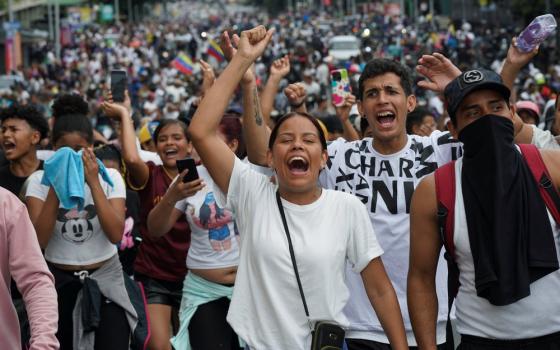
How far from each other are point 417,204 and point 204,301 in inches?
98.0

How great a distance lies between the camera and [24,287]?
4039mm

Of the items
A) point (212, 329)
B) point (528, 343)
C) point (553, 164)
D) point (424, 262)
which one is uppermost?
point (553, 164)

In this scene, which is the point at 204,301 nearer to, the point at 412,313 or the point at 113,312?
the point at 113,312

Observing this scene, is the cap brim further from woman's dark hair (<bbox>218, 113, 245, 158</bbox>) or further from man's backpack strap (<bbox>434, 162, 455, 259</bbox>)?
woman's dark hair (<bbox>218, 113, 245, 158</bbox>)

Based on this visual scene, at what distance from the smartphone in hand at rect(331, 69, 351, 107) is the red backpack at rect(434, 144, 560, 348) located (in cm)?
285

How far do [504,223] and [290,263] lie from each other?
33.1 inches

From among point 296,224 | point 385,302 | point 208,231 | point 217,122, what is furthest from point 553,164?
point 208,231

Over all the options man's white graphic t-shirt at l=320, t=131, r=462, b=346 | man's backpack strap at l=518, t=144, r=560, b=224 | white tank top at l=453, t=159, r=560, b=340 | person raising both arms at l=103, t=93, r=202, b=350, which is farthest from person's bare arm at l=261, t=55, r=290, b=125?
man's backpack strap at l=518, t=144, r=560, b=224

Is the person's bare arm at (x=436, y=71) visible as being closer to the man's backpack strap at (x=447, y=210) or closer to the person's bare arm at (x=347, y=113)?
the man's backpack strap at (x=447, y=210)

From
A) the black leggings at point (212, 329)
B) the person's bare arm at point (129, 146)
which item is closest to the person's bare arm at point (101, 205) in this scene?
the black leggings at point (212, 329)

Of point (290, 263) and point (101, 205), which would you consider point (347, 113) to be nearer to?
point (101, 205)

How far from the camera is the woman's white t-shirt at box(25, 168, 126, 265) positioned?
6188 mm

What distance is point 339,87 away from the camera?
7.07m

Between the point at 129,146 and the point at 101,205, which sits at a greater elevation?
the point at 129,146
